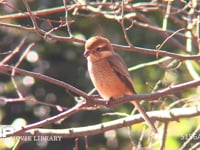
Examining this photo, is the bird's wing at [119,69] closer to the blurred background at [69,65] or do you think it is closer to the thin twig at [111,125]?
the thin twig at [111,125]

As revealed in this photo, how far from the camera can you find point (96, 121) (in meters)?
7.27

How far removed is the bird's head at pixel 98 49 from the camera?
4528 mm

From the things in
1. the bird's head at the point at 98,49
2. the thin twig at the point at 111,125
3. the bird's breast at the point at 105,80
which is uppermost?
the bird's head at the point at 98,49

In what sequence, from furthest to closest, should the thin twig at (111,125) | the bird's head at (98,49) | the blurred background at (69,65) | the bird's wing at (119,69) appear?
the blurred background at (69,65) → the bird's wing at (119,69) → the bird's head at (98,49) → the thin twig at (111,125)

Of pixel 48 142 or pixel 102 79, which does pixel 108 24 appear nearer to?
pixel 48 142

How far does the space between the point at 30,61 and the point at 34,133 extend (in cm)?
406

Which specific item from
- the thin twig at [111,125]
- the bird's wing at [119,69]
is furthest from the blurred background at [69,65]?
the thin twig at [111,125]

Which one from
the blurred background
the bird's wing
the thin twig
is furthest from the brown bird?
the blurred background

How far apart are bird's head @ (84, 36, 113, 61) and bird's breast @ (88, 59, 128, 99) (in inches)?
1.8

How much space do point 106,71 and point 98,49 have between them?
0.61ft

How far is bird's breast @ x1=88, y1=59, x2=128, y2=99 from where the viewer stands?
4.57m

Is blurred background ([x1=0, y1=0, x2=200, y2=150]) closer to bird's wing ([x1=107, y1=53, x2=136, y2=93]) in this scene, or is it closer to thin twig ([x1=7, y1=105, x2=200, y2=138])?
bird's wing ([x1=107, y1=53, x2=136, y2=93])

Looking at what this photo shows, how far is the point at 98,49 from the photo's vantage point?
459cm

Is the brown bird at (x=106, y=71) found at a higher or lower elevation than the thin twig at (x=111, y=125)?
higher
